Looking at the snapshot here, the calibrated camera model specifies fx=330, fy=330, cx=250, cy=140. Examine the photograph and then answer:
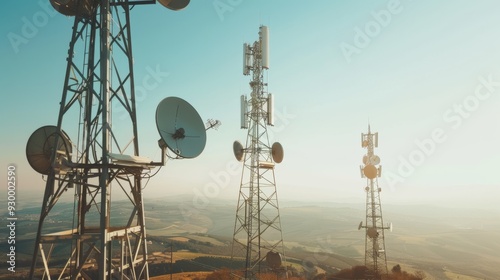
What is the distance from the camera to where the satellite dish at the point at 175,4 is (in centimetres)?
1659

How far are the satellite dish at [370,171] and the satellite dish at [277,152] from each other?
44.0 feet

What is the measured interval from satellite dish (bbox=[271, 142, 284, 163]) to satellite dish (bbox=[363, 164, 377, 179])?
44.0 feet

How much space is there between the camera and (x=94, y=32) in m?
15.8

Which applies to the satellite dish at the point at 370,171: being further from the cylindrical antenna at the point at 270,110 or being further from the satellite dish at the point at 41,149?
the satellite dish at the point at 41,149

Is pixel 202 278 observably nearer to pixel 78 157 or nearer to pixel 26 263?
pixel 78 157

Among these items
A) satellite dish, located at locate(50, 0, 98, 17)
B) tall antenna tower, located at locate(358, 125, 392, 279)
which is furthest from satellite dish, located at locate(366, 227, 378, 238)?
satellite dish, located at locate(50, 0, 98, 17)

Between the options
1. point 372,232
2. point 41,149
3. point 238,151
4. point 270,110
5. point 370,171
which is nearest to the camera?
point 41,149

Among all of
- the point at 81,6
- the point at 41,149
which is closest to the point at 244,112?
the point at 81,6

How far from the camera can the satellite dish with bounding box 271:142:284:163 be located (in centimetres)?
3008

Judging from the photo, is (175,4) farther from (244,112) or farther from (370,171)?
(370,171)

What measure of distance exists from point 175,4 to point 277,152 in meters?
16.9

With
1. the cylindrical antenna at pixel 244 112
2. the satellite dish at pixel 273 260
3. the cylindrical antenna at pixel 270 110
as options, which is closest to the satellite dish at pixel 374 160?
the cylindrical antenna at pixel 270 110

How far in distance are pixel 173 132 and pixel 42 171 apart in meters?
6.34

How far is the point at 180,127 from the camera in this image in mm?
15938
